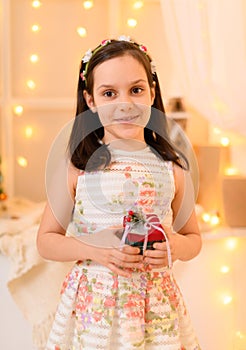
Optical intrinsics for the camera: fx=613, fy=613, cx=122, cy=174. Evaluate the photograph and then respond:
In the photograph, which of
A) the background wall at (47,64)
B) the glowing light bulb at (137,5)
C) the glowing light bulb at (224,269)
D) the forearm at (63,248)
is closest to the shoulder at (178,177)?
the forearm at (63,248)

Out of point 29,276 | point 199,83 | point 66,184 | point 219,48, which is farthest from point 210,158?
point 66,184

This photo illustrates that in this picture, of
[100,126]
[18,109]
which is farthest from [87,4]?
[100,126]

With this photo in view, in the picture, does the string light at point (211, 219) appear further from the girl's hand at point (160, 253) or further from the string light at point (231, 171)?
the girl's hand at point (160, 253)

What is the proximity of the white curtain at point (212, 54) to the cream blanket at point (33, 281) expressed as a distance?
642mm

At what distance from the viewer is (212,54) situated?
70.0 inches

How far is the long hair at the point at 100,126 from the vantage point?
1.21 metres

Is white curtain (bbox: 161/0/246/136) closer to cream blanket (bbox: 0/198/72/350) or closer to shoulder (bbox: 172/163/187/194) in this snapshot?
shoulder (bbox: 172/163/187/194)

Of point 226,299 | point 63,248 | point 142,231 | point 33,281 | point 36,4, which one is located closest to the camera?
point 142,231

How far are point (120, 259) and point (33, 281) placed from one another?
2.16 feet

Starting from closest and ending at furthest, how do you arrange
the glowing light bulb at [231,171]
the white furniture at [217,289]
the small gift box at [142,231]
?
1. the small gift box at [142,231]
2. the white furniture at [217,289]
3. the glowing light bulb at [231,171]

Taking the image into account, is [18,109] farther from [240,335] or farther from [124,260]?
[124,260]

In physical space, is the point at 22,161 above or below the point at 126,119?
below

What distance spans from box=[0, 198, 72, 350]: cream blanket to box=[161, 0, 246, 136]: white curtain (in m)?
0.64

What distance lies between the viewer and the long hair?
121 centimetres
